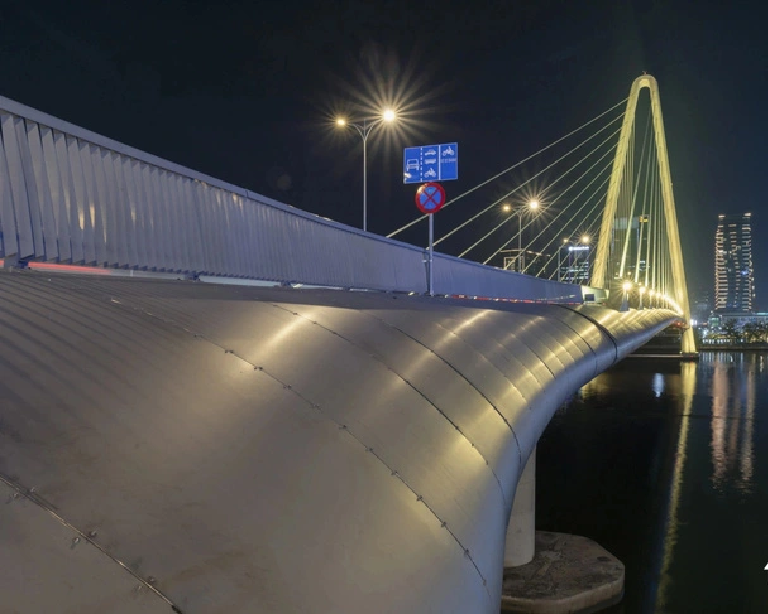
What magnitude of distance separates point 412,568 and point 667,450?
3929cm

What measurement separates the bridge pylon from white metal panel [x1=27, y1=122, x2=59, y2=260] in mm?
46540

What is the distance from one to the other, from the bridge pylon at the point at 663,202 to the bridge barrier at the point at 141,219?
3997 centimetres

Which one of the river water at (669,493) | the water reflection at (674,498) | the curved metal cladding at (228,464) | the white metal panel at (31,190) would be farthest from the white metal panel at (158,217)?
the water reflection at (674,498)

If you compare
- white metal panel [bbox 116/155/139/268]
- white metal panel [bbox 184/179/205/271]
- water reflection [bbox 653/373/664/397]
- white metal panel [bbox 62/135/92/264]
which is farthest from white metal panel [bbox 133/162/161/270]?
water reflection [bbox 653/373/664/397]

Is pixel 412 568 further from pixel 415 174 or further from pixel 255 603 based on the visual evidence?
pixel 415 174

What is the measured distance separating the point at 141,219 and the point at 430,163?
73.5 feet

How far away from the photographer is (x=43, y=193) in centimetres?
675

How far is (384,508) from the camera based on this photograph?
10.6 ft

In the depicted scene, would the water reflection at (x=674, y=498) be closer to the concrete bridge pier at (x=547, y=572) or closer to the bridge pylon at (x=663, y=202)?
the concrete bridge pier at (x=547, y=572)

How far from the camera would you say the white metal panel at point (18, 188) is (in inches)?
251

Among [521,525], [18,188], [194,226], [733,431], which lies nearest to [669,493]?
[521,525]

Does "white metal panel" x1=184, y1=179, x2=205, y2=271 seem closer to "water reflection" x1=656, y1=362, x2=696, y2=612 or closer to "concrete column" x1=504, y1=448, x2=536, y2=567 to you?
"concrete column" x1=504, y1=448, x2=536, y2=567

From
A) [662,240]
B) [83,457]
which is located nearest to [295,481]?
[83,457]

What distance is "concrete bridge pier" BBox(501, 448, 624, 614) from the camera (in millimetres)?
16656
